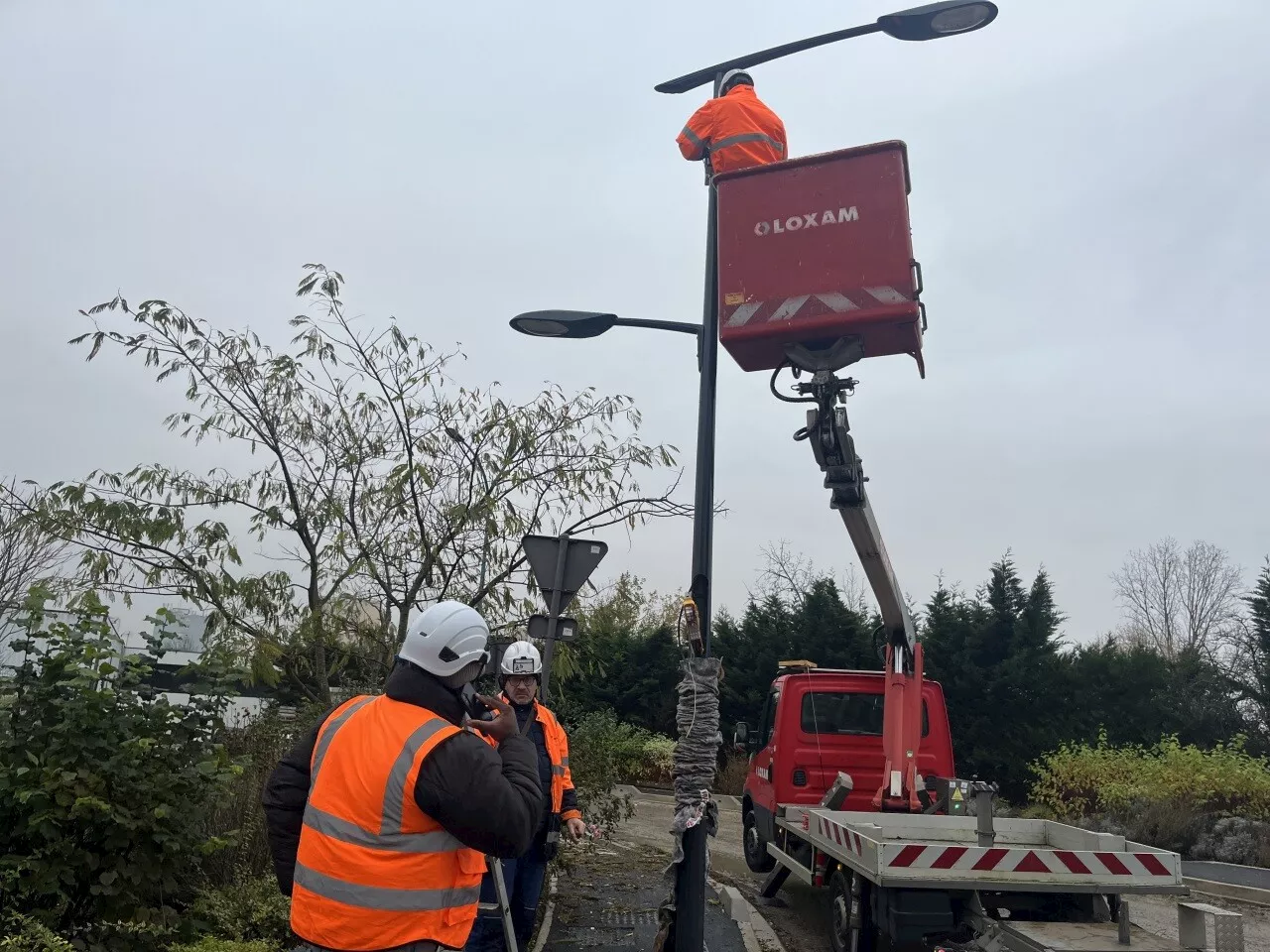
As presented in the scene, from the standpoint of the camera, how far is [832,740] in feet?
31.5

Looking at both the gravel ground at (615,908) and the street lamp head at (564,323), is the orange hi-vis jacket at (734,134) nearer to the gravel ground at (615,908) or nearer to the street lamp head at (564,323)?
the street lamp head at (564,323)

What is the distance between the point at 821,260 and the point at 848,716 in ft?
19.0

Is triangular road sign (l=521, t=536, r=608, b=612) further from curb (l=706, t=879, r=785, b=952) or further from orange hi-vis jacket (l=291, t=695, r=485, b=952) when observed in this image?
orange hi-vis jacket (l=291, t=695, r=485, b=952)

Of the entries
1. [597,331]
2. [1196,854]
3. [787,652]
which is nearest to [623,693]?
[787,652]

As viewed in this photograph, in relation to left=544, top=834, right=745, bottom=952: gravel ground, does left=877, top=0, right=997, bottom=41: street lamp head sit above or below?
above

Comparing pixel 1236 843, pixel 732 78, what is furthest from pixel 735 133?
pixel 1236 843

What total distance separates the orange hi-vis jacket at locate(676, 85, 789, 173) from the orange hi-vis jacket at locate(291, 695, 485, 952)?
3986 millimetres

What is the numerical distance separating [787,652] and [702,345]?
18.0m

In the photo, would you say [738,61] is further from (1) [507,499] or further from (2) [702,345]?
(1) [507,499]

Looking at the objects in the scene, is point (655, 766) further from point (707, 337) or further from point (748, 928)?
point (707, 337)

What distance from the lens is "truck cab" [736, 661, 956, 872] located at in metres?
9.40

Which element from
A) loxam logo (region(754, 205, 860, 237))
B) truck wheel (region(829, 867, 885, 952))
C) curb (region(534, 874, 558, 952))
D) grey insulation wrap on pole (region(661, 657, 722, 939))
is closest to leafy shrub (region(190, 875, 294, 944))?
curb (region(534, 874, 558, 952))

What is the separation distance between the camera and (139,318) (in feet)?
27.6

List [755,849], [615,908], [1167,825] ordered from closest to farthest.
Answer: [615,908] → [755,849] → [1167,825]
